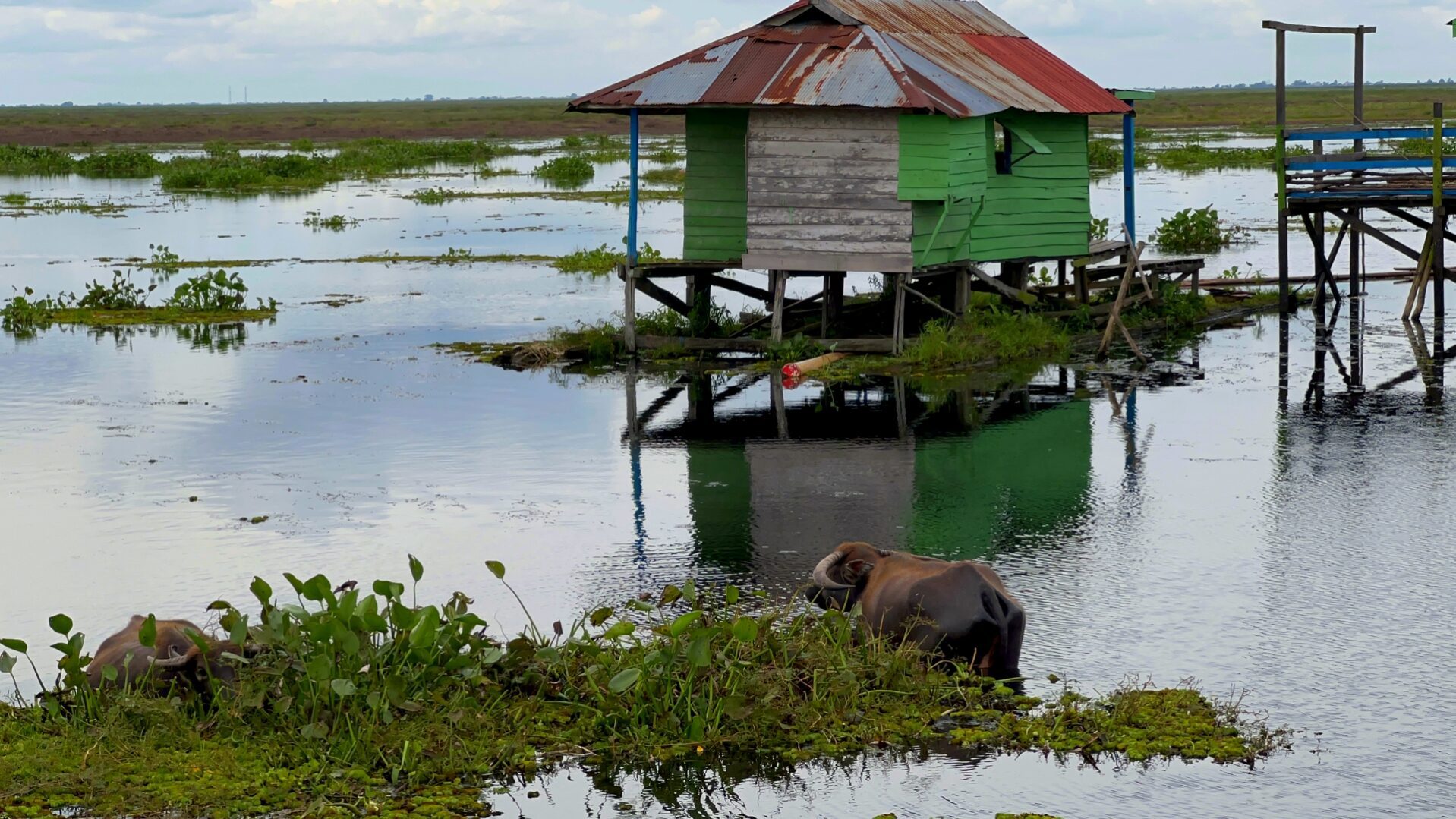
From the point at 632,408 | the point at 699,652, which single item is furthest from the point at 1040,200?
the point at 699,652

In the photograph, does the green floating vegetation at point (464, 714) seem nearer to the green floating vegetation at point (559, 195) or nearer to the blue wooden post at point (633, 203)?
the blue wooden post at point (633, 203)

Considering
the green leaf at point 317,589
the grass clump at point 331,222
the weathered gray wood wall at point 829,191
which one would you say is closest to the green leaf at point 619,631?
the green leaf at point 317,589

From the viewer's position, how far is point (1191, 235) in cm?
3125

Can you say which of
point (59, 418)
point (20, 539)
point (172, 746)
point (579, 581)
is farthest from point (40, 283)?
point (172, 746)

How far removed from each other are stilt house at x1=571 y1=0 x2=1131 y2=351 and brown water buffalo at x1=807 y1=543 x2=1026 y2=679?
10.5m

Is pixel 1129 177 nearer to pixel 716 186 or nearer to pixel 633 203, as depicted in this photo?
pixel 716 186

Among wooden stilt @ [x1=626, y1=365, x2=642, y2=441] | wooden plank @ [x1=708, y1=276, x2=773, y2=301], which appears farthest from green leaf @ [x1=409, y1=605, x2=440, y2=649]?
wooden plank @ [x1=708, y1=276, x2=773, y2=301]

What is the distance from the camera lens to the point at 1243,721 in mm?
8211

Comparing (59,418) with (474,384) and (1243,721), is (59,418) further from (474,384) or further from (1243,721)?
(1243,721)

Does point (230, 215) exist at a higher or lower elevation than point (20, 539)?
higher

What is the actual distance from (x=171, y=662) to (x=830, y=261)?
12523 millimetres

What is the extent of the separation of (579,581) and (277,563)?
210cm

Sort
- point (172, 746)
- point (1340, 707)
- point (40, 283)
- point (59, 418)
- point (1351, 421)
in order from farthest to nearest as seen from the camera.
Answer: point (40, 283), point (59, 418), point (1351, 421), point (1340, 707), point (172, 746)

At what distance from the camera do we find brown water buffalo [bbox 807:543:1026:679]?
877 cm
